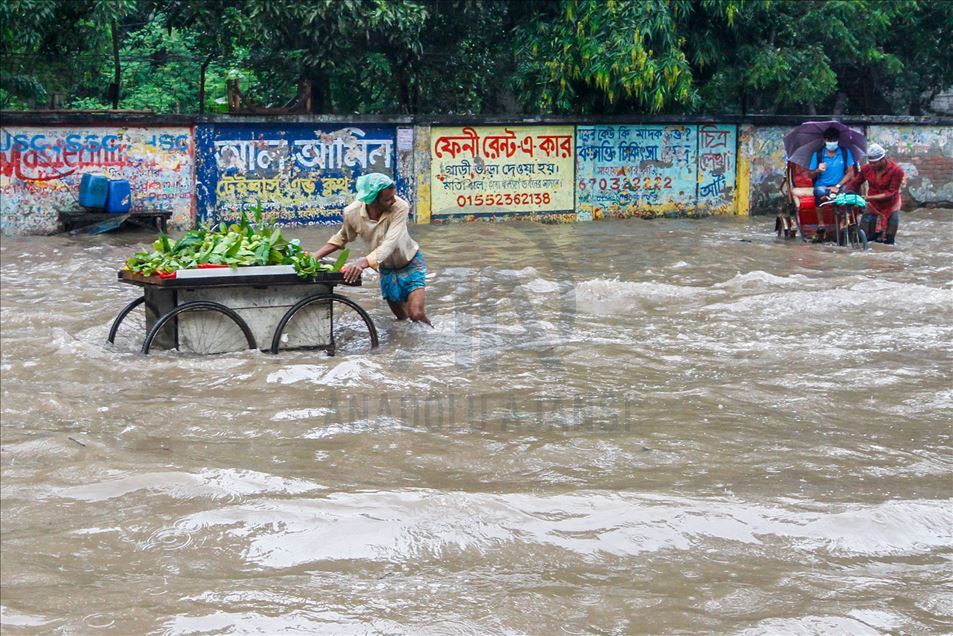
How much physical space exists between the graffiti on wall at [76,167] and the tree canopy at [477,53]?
1640 mm

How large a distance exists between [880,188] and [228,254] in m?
10.1

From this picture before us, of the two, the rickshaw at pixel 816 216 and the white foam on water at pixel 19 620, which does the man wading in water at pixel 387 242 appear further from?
the rickshaw at pixel 816 216

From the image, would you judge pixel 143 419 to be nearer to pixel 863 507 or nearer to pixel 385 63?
pixel 863 507

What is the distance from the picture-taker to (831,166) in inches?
575

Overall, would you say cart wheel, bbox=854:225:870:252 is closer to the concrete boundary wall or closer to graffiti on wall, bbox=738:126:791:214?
the concrete boundary wall

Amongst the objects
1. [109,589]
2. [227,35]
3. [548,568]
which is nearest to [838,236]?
[227,35]

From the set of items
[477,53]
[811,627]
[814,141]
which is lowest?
[811,627]

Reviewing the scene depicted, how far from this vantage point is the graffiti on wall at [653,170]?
18922 millimetres

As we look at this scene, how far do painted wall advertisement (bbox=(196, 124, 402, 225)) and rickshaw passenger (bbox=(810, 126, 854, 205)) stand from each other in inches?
255

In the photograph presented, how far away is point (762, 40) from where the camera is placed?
800 inches

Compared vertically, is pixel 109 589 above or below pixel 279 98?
below

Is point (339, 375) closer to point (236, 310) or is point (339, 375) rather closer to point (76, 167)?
point (236, 310)

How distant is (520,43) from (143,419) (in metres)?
14.4

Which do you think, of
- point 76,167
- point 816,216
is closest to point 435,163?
point 76,167
